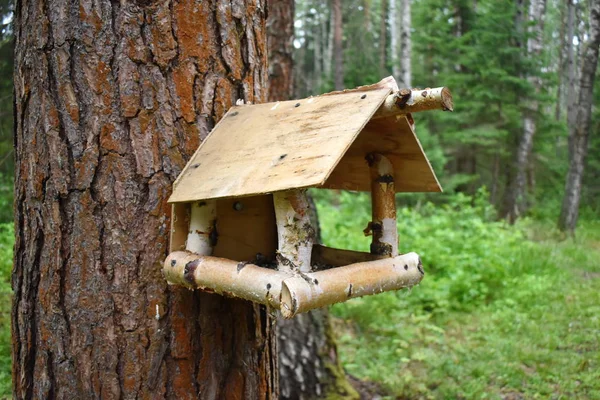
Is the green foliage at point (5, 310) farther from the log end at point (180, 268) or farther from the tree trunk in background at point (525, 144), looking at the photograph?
the tree trunk in background at point (525, 144)

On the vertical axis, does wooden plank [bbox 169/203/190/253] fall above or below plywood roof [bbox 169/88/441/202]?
below

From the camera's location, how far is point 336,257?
6.12 ft

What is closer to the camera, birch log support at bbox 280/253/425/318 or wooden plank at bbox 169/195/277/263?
birch log support at bbox 280/253/425/318

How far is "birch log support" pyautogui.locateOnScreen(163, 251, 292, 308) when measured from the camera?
139 cm

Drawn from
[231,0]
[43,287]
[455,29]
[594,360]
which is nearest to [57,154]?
[43,287]

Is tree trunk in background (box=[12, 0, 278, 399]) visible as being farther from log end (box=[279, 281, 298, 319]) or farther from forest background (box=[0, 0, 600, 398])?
forest background (box=[0, 0, 600, 398])

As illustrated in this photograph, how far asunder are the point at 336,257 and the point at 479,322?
375cm

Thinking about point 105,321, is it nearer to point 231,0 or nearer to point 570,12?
point 231,0

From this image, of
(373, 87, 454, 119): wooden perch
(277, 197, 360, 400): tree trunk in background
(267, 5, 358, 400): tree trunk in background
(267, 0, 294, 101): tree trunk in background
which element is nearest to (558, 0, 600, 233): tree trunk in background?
(267, 0, 294, 101): tree trunk in background

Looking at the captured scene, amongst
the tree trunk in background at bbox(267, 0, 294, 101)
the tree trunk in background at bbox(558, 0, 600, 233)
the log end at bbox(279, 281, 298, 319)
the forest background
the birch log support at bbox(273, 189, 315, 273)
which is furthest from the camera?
the tree trunk in background at bbox(558, 0, 600, 233)

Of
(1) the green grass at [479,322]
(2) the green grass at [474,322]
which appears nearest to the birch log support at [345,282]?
(2) the green grass at [474,322]

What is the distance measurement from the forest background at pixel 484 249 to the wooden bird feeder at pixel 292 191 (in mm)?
1918

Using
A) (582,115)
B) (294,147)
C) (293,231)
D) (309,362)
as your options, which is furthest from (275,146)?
(582,115)

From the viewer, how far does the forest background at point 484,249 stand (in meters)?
4.05
